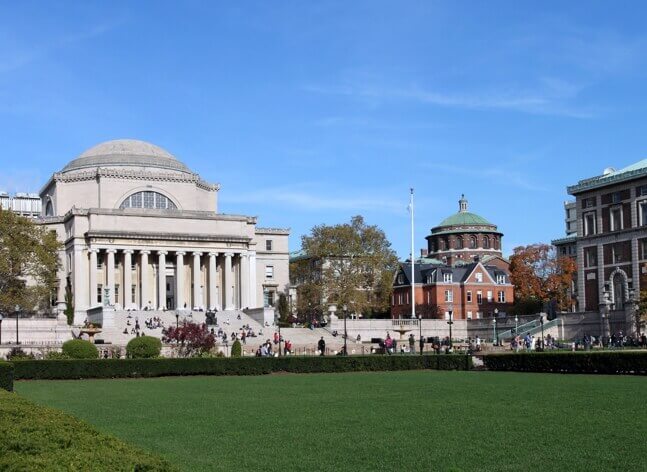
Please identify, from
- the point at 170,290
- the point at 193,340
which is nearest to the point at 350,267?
the point at 170,290

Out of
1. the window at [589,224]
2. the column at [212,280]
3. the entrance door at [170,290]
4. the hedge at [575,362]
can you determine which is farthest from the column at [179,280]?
the hedge at [575,362]

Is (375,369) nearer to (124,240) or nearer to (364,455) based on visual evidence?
(364,455)

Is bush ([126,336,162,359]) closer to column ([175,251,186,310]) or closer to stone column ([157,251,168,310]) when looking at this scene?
stone column ([157,251,168,310])

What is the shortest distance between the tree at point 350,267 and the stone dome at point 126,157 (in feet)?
68.0

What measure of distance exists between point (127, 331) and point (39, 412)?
240 feet

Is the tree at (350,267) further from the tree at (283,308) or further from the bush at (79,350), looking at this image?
the bush at (79,350)

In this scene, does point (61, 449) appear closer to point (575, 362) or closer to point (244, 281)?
point (575, 362)

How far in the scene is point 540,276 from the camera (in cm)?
12000

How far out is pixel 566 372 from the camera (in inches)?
1879

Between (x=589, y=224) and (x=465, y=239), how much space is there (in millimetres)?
60634

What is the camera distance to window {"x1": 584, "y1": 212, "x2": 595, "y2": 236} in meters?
97.6

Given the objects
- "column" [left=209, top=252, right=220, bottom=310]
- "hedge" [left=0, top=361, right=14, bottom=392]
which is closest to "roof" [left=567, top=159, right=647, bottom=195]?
"column" [left=209, top=252, right=220, bottom=310]

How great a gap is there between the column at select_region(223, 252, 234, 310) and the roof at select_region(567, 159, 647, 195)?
3835 cm

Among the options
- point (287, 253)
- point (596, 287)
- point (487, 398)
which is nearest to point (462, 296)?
point (287, 253)
